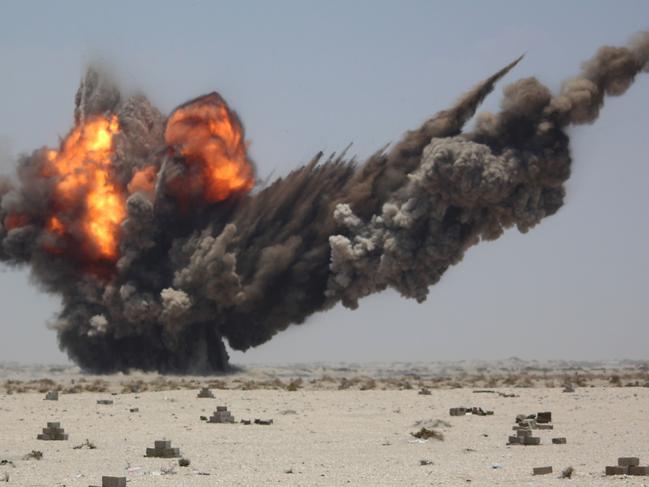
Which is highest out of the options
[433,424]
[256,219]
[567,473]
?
[256,219]

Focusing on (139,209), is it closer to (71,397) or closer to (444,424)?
(71,397)

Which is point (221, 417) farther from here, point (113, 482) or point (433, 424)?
point (113, 482)

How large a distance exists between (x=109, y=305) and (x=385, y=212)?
59.6 feet

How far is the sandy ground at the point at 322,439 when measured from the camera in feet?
87.8

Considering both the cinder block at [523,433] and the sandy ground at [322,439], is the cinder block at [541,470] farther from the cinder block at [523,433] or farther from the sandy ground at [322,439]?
the cinder block at [523,433]

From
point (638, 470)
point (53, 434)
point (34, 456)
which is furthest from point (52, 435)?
point (638, 470)

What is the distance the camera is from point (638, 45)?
2778 inches

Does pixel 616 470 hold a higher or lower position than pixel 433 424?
lower

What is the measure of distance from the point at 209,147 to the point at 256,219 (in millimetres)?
5327

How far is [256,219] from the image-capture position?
7775 centimetres

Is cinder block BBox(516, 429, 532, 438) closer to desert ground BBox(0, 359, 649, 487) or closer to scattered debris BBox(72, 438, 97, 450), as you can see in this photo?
desert ground BBox(0, 359, 649, 487)

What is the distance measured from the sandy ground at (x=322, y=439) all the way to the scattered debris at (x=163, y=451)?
0.27 metres

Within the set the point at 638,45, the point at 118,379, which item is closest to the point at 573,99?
the point at 638,45

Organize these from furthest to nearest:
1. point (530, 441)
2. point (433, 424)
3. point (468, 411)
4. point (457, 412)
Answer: point (468, 411) → point (457, 412) → point (433, 424) → point (530, 441)
